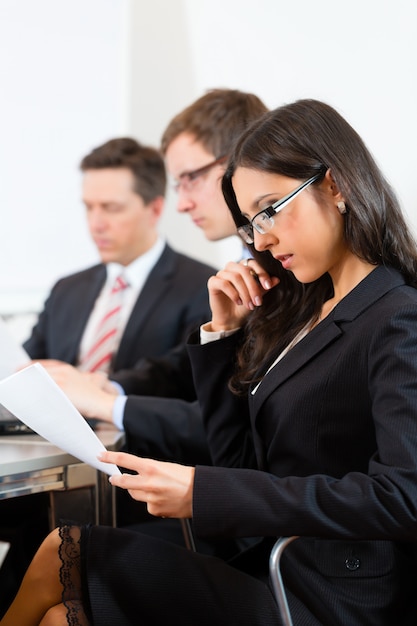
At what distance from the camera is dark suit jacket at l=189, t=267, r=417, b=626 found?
1.28 m

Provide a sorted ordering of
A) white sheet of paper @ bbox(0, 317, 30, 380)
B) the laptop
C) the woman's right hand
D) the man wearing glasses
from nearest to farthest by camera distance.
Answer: the woman's right hand, the laptop, white sheet of paper @ bbox(0, 317, 30, 380), the man wearing glasses

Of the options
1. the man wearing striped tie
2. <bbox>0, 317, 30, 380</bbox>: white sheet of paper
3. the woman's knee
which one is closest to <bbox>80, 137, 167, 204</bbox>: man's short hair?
the man wearing striped tie

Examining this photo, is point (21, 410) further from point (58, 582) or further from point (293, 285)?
point (293, 285)

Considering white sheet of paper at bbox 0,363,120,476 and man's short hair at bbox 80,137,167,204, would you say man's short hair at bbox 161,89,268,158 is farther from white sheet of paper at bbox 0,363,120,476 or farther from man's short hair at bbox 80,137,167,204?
white sheet of paper at bbox 0,363,120,476

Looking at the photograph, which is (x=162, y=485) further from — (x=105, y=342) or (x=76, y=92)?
(x=76, y=92)

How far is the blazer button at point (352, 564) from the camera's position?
143 cm

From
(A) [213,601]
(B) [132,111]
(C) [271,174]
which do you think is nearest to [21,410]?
(A) [213,601]

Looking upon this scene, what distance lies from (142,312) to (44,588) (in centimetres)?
152

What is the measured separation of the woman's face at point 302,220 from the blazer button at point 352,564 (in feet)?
1.81

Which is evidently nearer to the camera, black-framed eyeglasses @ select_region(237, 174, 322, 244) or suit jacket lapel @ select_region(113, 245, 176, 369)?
black-framed eyeglasses @ select_region(237, 174, 322, 244)

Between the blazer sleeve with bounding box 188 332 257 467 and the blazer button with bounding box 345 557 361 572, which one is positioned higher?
the blazer sleeve with bounding box 188 332 257 467

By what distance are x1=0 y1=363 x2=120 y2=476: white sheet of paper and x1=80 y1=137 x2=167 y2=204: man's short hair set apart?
1.86 m

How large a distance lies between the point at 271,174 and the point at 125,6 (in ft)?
9.60

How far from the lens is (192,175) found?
2.54 metres
